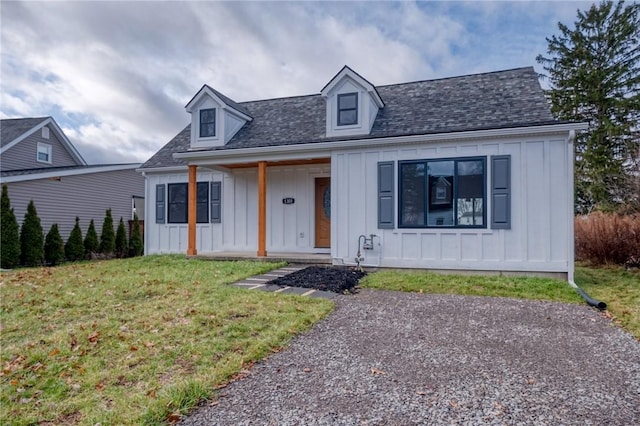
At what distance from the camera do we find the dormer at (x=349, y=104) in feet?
29.8

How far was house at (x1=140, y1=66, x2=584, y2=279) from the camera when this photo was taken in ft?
24.6

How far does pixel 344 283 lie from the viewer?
6.81 m

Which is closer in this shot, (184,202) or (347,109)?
(347,109)

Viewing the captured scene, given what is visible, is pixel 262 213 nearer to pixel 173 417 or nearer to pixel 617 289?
pixel 173 417

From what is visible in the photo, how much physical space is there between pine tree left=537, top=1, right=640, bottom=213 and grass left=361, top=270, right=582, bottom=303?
14894 mm

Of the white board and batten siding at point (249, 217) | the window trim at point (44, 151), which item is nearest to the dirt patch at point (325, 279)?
the white board and batten siding at point (249, 217)

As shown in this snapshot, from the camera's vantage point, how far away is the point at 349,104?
366 inches

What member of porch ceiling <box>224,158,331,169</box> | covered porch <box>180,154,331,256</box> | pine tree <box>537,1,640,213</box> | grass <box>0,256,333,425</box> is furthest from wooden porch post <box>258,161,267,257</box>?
pine tree <box>537,1,640,213</box>

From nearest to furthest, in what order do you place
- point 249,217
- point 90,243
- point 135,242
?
point 249,217, point 90,243, point 135,242

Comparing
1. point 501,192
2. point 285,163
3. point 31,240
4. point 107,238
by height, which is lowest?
point 107,238

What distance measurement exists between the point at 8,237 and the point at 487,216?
13.4 meters

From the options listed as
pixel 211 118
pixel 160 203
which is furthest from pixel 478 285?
pixel 160 203

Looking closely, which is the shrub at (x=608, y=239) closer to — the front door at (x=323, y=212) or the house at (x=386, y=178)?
the house at (x=386, y=178)

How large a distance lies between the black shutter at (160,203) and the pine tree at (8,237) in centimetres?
425
